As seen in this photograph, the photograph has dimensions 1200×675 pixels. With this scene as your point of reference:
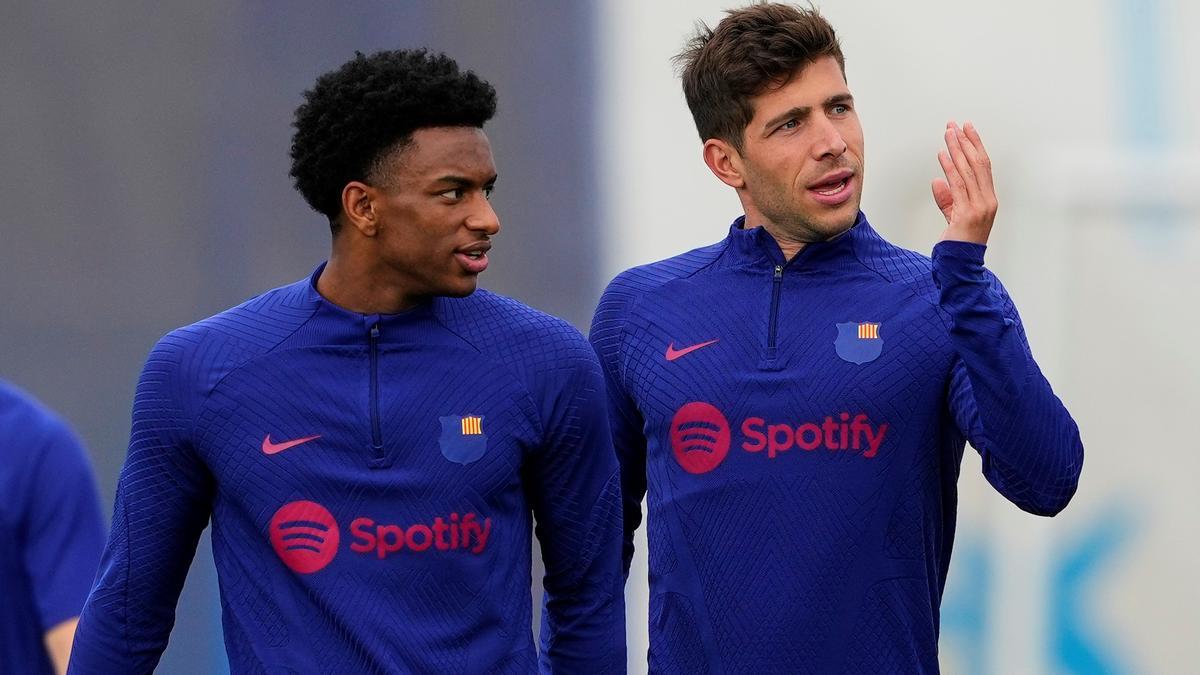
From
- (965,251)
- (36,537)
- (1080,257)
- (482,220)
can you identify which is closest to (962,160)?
(965,251)

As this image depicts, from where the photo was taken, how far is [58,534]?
228 cm

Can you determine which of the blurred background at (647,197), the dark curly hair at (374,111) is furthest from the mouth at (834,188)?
the blurred background at (647,197)

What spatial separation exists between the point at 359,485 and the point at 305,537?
0.31ft

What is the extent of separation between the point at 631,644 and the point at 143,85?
174cm

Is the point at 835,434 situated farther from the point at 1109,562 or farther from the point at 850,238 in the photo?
the point at 1109,562

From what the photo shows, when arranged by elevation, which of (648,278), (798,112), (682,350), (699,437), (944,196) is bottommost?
(699,437)

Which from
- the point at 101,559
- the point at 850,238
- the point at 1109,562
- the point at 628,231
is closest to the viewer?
the point at 101,559

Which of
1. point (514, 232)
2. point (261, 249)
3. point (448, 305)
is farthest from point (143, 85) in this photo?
point (448, 305)

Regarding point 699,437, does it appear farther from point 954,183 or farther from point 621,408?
point 954,183

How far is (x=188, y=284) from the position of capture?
415 centimetres

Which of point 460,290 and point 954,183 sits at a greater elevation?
point 954,183

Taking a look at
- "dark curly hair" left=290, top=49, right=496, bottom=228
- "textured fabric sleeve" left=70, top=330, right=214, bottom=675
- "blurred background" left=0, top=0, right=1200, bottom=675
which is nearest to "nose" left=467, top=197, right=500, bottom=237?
"dark curly hair" left=290, top=49, right=496, bottom=228

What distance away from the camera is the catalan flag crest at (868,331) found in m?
2.55

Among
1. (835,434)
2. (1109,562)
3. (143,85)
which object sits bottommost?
(1109,562)
